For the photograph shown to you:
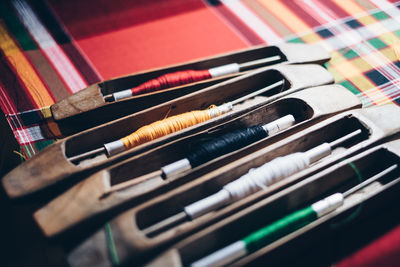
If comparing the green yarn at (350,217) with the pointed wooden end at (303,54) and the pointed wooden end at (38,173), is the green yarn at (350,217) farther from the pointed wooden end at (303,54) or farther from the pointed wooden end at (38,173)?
the pointed wooden end at (38,173)

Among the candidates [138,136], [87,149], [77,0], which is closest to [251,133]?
[138,136]

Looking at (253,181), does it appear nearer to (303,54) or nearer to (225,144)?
(225,144)

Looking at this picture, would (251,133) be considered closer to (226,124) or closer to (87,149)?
(226,124)

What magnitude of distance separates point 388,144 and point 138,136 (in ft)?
2.04

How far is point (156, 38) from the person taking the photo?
1334 millimetres

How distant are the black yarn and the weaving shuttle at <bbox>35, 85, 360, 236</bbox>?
28 mm

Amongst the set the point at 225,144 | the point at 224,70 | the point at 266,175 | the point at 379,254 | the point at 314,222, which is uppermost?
the point at 224,70

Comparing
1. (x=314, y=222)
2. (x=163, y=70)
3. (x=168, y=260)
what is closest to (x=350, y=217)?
(x=314, y=222)

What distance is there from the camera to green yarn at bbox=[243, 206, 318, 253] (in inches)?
28.0

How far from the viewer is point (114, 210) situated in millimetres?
698

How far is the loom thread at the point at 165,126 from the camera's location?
2.85 ft

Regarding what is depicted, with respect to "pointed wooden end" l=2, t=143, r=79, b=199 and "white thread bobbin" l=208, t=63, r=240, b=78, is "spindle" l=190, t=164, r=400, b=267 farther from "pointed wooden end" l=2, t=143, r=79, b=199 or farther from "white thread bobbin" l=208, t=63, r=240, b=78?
"white thread bobbin" l=208, t=63, r=240, b=78

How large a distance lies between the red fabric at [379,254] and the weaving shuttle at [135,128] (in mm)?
439

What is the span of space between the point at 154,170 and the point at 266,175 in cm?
27
